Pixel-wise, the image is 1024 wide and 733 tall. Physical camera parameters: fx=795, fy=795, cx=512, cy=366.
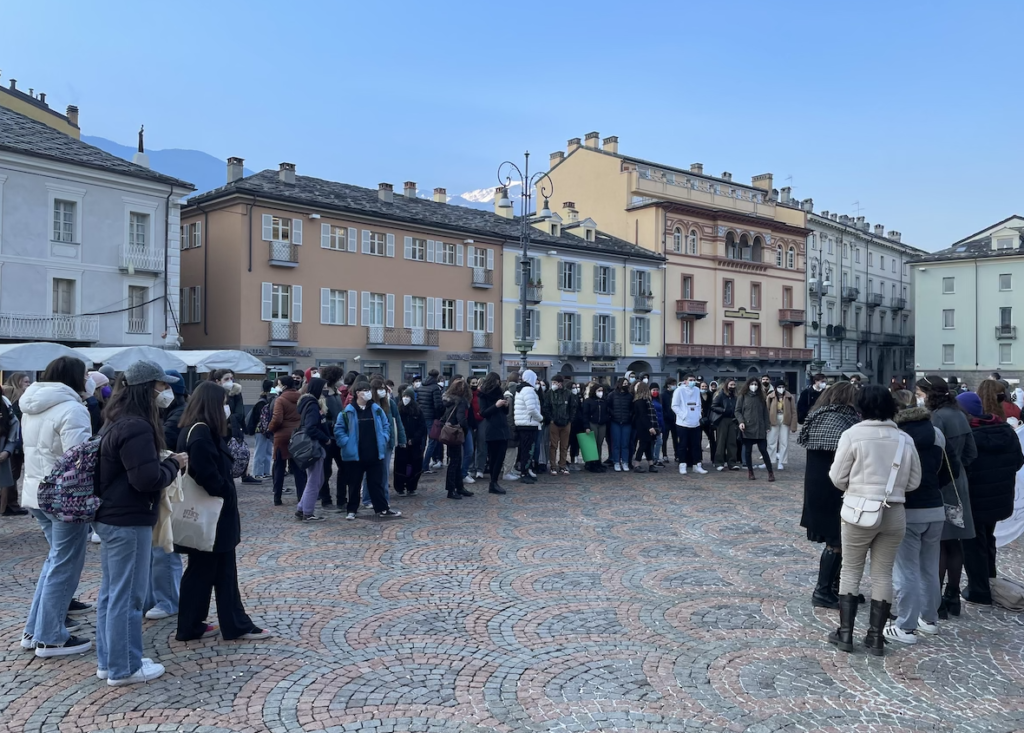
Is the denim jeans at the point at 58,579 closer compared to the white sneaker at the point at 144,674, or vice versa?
the white sneaker at the point at 144,674

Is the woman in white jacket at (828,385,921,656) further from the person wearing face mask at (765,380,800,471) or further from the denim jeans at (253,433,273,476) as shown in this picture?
the denim jeans at (253,433,273,476)

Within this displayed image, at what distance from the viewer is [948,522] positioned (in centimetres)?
580

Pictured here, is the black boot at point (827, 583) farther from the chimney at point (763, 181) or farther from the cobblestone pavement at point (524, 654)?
the chimney at point (763, 181)

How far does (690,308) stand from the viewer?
47.7 meters

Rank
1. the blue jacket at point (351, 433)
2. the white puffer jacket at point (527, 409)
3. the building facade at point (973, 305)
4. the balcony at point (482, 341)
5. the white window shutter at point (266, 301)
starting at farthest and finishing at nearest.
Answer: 1. the building facade at point (973, 305)
2. the balcony at point (482, 341)
3. the white window shutter at point (266, 301)
4. the white puffer jacket at point (527, 409)
5. the blue jacket at point (351, 433)

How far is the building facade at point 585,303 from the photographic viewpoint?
41.0 meters

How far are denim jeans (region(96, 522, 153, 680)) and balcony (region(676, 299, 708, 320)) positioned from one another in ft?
147

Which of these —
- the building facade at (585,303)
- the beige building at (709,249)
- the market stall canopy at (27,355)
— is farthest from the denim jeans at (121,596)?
the beige building at (709,249)

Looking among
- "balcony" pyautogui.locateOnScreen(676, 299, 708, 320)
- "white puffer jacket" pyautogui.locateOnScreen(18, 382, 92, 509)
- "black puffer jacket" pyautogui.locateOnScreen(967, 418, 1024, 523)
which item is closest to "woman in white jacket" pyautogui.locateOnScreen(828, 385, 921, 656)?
"black puffer jacket" pyautogui.locateOnScreen(967, 418, 1024, 523)

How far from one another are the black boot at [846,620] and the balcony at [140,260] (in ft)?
94.2

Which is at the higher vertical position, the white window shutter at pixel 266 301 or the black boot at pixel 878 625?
the white window shutter at pixel 266 301

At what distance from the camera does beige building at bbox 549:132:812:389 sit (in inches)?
1874

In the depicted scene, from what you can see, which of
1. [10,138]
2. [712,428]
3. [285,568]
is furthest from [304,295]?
[285,568]

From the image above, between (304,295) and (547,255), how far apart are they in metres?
13.7
